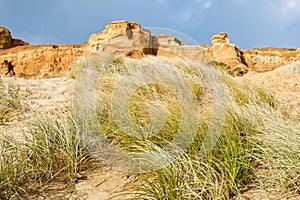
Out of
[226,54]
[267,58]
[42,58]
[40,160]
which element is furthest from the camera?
[267,58]

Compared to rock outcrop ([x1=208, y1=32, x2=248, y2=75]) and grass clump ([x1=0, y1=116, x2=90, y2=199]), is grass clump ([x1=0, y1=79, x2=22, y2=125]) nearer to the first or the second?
grass clump ([x1=0, y1=116, x2=90, y2=199])

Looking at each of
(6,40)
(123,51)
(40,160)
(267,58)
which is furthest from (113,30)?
(40,160)

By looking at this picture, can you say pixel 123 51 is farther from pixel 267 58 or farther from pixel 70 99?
pixel 267 58

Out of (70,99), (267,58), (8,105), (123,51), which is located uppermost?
(267,58)

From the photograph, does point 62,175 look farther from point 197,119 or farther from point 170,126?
point 197,119

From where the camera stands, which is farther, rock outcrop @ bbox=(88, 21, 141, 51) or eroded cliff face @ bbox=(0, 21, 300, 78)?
rock outcrop @ bbox=(88, 21, 141, 51)

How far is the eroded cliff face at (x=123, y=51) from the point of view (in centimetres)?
1236

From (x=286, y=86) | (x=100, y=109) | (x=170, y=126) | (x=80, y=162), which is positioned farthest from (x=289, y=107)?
(x=80, y=162)

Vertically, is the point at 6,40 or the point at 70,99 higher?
the point at 6,40

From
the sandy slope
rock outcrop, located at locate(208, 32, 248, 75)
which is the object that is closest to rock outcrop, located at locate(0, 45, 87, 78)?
rock outcrop, located at locate(208, 32, 248, 75)

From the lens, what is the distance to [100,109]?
2.77 meters

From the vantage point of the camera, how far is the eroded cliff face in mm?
12359

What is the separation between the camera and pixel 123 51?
11.7 meters

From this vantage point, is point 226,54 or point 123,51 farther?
point 226,54
